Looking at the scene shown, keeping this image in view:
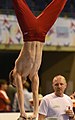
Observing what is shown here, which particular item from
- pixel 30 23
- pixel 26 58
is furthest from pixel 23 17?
pixel 26 58

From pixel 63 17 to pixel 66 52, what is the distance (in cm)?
116

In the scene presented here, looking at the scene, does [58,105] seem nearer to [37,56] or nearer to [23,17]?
[37,56]

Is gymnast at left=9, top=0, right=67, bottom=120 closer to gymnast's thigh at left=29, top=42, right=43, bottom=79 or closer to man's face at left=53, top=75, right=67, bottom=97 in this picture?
gymnast's thigh at left=29, top=42, right=43, bottom=79

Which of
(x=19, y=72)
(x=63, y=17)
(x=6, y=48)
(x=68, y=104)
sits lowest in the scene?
(x=68, y=104)

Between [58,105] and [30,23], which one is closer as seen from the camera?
[30,23]

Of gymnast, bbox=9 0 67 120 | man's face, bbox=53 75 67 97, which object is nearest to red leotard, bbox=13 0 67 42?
gymnast, bbox=9 0 67 120

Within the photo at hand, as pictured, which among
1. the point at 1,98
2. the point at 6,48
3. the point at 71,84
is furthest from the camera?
the point at 71,84

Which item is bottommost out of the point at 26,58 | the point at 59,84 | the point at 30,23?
the point at 59,84

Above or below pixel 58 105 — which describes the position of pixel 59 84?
above

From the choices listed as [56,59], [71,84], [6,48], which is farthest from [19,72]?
[56,59]

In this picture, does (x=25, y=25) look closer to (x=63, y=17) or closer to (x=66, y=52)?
(x=63, y=17)

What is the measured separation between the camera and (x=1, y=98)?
18.3 ft

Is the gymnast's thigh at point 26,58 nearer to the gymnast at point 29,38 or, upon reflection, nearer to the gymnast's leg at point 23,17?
the gymnast at point 29,38

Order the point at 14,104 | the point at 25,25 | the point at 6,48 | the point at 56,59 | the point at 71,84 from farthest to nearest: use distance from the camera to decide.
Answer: the point at 56,59
the point at 71,84
the point at 6,48
the point at 14,104
the point at 25,25
